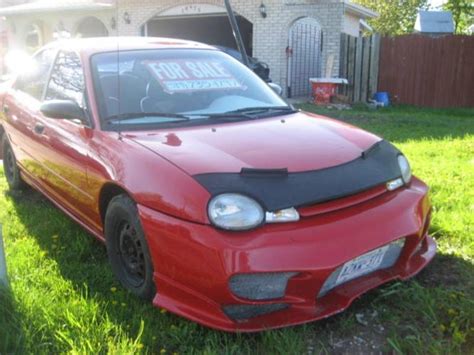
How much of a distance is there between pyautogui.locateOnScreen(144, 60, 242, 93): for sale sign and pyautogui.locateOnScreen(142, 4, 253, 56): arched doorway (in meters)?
13.3

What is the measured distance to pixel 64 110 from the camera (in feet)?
11.4

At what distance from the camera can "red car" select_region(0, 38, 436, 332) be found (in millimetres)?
2502

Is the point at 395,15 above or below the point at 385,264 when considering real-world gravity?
above

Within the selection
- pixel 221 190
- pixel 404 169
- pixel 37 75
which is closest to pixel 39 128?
pixel 37 75

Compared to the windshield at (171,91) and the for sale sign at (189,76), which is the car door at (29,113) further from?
the for sale sign at (189,76)

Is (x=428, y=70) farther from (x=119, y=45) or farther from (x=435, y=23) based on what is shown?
(x=119, y=45)

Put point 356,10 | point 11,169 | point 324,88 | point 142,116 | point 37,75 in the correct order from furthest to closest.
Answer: point 356,10 < point 324,88 < point 11,169 < point 37,75 < point 142,116

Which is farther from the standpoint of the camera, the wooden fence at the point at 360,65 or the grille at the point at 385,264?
the wooden fence at the point at 360,65

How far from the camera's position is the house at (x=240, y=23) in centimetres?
1454

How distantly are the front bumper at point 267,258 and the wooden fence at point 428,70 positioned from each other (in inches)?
475

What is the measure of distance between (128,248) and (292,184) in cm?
106

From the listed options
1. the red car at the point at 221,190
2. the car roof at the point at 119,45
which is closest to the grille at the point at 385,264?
the red car at the point at 221,190

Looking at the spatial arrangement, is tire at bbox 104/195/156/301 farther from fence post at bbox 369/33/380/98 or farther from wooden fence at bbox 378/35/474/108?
wooden fence at bbox 378/35/474/108

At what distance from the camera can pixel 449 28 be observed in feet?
66.4
